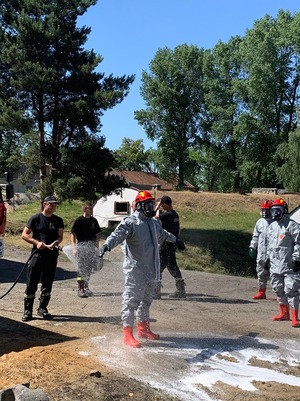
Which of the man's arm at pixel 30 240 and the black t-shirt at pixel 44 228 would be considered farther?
the black t-shirt at pixel 44 228

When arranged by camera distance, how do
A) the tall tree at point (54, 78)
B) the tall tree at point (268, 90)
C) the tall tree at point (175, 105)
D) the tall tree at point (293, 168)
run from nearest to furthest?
the tall tree at point (54, 78) < the tall tree at point (293, 168) < the tall tree at point (268, 90) < the tall tree at point (175, 105)

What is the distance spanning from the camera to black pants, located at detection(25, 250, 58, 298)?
7.94m

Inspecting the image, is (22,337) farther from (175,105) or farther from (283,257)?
(175,105)

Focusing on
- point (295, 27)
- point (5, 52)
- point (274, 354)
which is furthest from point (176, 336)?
point (295, 27)

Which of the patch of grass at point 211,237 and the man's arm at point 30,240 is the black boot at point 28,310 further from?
the patch of grass at point 211,237

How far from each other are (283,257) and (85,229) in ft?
12.3

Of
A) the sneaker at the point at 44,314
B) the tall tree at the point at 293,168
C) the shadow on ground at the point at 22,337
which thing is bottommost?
the shadow on ground at the point at 22,337

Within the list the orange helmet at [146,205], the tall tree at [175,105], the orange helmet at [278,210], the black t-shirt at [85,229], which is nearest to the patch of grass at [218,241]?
the black t-shirt at [85,229]

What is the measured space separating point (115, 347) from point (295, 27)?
53786mm

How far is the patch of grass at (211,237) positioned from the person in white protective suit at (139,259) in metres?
12.5

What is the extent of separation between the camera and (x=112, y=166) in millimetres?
24797

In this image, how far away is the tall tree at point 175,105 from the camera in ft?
205

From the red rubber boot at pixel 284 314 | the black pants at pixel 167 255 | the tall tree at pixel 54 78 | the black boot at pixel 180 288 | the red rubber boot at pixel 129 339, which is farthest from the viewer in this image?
the tall tree at pixel 54 78

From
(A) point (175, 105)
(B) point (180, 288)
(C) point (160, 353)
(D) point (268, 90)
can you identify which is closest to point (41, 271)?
(C) point (160, 353)
